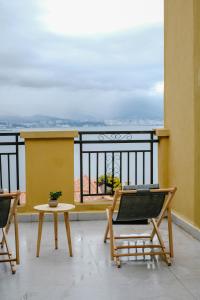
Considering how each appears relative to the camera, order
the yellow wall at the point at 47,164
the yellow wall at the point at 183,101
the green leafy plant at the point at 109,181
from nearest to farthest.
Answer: the yellow wall at the point at 183,101 < the yellow wall at the point at 47,164 < the green leafy plant at the point at 109,181

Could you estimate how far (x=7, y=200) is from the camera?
412cm

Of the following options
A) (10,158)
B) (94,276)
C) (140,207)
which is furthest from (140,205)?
(10,158)

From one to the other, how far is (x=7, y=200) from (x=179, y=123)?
284cm

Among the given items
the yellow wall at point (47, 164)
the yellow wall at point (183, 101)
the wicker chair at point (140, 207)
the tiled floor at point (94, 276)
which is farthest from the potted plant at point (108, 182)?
the wicker chair at point (140, 207)

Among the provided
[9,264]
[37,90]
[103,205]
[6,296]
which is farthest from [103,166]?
[37,90]

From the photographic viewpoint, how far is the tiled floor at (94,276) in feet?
11.5

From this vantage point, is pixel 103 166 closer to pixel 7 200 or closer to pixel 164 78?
pixel 164 78

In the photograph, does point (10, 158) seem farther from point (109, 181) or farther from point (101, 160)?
point (109, 181)

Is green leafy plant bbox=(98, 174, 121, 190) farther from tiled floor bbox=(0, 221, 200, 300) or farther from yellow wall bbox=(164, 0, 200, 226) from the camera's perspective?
tiled floor bbox=(0, 221, 200, 300)

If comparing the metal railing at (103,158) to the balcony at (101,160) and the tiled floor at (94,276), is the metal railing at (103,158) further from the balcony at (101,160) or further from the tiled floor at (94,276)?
the tiled floor at (94,276)

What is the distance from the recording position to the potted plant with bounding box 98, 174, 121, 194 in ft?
22.2

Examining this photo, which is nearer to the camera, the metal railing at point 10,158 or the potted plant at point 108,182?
the metal railing at point 10,158

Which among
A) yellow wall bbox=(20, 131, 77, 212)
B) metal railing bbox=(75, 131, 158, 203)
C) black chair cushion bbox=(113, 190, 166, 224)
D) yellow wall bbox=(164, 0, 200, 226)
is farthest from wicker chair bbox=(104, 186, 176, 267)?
metal railing bbox=(75, 131, 158, 203)

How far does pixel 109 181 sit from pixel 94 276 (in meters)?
2.92
